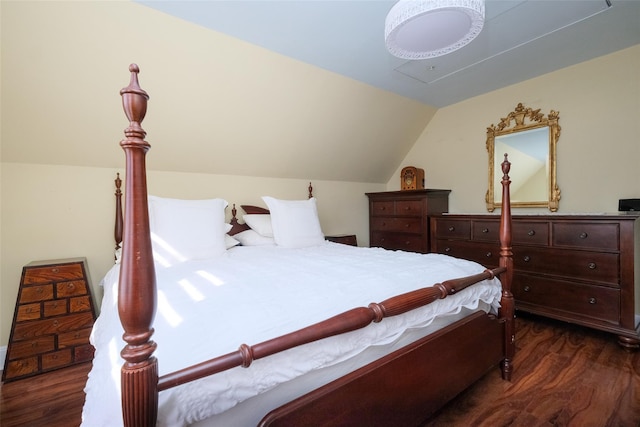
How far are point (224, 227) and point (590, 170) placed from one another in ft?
10.2

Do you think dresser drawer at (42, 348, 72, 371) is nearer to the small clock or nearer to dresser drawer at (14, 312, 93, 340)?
dresser drawer at (14, 312, 93, 340)

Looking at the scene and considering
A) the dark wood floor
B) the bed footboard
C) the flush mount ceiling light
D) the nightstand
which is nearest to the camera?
the bed footboard

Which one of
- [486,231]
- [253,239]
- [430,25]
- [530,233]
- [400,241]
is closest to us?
[430,25]

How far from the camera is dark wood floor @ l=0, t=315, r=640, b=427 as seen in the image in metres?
1.38

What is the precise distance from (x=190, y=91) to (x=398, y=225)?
257 cm

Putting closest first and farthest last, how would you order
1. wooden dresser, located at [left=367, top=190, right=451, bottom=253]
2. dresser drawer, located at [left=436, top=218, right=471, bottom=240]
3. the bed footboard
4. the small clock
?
the bed footboard
dresser drawer, located at [left=436, top=218, right=471, bottom=240]
wooden dresser, located at [left=367, top=190, right=451, bottom=253]
the small clock

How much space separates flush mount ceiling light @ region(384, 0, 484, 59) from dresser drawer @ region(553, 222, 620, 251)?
168 centimetres

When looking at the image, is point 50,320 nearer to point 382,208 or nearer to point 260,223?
point 260,223

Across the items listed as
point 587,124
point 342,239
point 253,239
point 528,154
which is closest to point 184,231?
point 253,239

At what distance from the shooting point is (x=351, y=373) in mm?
986

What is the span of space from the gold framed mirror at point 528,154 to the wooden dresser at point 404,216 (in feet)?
1.98

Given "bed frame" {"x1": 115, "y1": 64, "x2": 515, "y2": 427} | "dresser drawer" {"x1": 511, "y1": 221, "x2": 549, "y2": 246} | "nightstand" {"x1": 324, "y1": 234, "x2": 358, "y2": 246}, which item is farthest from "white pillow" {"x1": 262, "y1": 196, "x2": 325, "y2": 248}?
"dresser drawer" {"x1": 511, "y1": 221, "x2": 549, "y2": 246}

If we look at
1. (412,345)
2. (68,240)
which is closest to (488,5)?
(412,345)

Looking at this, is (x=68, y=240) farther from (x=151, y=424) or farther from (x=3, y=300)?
(x=151, y=424)
